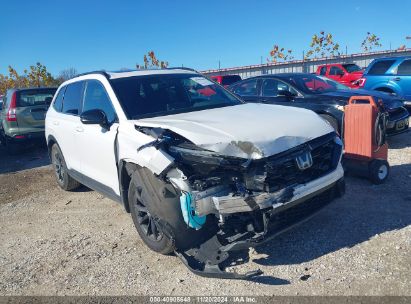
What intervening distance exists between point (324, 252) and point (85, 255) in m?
2.50

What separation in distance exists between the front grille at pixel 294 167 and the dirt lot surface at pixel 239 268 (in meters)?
0.78

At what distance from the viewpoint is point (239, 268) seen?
3.29 m

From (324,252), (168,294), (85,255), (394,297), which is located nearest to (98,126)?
(85,255)

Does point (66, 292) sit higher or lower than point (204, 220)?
lower

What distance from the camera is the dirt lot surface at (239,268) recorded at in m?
3.03

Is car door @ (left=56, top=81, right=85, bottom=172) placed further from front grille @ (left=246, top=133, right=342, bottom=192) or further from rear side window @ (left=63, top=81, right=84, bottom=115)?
front grille @ (left=246, top=133, right=342, bottom=192)

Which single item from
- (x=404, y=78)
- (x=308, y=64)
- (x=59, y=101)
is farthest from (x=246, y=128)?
(x=308, y=64)

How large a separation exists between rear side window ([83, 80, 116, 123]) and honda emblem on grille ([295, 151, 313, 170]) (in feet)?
6.87

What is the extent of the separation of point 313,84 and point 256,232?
558cm

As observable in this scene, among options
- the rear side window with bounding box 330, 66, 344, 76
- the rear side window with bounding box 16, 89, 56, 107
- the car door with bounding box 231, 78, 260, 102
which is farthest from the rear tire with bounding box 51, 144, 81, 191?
the rear side window with bounding box 330, 66, 344, 76

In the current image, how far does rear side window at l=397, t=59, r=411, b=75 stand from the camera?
10305mm

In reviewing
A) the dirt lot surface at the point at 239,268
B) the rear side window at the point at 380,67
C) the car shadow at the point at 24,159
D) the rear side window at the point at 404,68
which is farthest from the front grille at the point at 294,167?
the rear side window at the point at 380,67

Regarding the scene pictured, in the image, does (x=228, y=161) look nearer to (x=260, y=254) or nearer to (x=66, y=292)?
(x=260, y=254)

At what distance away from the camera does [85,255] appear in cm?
385
